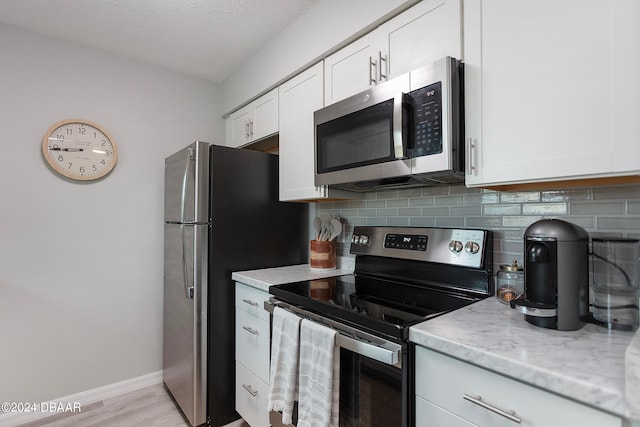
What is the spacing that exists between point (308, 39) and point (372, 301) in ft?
5.01

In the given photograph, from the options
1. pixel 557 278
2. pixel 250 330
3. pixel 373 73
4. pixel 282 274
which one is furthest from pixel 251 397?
pixel 373 73

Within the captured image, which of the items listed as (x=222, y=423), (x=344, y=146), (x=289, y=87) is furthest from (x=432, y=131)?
(x=222, y=423)

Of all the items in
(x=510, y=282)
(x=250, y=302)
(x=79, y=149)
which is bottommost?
(x=250, y=302)

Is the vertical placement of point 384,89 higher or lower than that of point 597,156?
higher

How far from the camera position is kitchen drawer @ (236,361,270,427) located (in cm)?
170

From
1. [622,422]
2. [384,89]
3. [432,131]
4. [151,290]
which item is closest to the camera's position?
[622,422]

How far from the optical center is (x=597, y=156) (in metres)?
0.91

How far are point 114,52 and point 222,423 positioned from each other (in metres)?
2.67

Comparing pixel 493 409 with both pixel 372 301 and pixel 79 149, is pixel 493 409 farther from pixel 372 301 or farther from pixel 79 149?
pixel 79 149

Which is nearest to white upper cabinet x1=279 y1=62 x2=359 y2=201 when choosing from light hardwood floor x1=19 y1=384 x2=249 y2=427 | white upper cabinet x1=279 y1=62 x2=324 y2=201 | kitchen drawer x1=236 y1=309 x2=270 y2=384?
white upper cabinet x1=279 y1=62 x2=324 y2=201

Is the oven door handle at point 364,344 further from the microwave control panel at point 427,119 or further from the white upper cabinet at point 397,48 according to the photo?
the white upper cabinet at point 397,48

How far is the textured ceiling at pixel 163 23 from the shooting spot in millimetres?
1873

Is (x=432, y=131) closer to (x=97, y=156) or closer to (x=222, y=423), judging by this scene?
(x=222, y=423)

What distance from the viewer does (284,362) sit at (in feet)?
4.61
